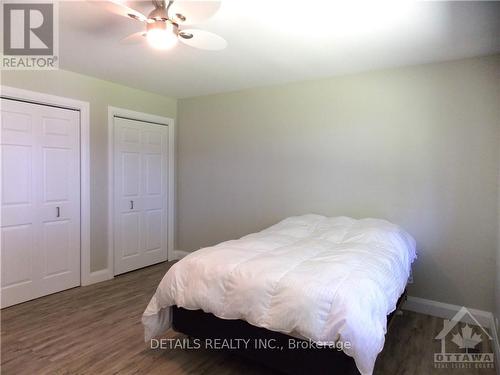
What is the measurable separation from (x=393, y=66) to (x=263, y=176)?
5.93 feet

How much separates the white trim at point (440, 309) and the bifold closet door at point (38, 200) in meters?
3.50

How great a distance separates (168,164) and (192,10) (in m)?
3.03

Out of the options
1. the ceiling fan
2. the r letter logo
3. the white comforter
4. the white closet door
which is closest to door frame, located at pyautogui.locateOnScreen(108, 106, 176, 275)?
the white closet door

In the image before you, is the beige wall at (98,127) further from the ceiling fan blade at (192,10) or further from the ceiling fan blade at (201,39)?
the ceiling fan blade at (192,10)

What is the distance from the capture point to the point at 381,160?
3195 millimetres

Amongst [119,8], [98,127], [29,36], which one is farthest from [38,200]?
[119,8]

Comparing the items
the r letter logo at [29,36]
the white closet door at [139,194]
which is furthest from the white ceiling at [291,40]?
the white closet door at [139,194]

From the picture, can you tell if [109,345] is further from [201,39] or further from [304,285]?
[201,39]

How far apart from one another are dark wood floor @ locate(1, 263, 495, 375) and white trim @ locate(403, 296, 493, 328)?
0.26ft

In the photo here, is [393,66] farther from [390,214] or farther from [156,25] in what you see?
[156,25]

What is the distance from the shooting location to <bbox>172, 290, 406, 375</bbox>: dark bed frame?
1643 millimetres

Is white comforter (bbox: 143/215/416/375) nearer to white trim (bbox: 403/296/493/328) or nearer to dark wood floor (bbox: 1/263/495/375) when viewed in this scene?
dark wood floor (bbox: 1/263/495/375)

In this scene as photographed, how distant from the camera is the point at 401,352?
7.68 ft

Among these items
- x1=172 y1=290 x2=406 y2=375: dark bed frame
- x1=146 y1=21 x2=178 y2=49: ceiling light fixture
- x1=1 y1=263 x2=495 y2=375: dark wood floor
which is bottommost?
x1=1 y1=263 x2=495 y2=375: dark wood floor
